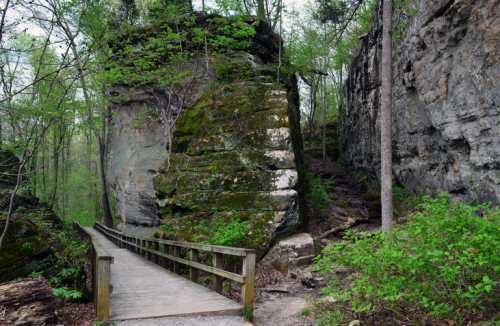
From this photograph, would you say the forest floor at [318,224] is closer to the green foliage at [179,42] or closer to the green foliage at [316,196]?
the green foliage at [316,196]

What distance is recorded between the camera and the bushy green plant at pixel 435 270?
173 inches

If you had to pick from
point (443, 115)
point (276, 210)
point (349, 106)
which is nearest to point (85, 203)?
point (349, 106)

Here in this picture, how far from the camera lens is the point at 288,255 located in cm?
1032

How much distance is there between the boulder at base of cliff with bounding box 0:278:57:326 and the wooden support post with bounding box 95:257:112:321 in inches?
29.6

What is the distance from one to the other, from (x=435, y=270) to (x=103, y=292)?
14.4ft

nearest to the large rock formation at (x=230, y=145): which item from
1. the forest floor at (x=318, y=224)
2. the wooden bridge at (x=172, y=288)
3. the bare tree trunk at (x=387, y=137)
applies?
the forest floor at (x=318, y=224)

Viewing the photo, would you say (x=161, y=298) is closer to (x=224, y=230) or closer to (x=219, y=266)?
(x=219, y=266)

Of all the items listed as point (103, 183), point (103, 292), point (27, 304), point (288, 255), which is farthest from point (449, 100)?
point (103, 183)

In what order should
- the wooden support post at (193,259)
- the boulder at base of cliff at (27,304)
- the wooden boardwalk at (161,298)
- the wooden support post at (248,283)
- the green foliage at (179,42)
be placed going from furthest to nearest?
the green foliage at (179,42) → the wooden support post at (193,259) → the wooden support post at (248,283) → the wooden boardwalk at (161,298) → the boulder at base of cliff at (27,304)

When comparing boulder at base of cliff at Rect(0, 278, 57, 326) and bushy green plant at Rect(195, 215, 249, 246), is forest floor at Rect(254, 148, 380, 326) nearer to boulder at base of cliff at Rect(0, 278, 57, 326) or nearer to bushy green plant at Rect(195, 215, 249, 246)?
bushy green plant at Rect(195, 215, 249, 246)

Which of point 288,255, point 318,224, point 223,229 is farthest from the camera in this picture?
point 318,224

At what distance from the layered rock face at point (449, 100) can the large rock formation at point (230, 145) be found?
453 cm

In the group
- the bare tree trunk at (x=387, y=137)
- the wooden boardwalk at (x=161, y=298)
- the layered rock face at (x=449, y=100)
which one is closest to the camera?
the wooden boardwalk at (x=161, y=298)

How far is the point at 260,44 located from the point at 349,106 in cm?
886
